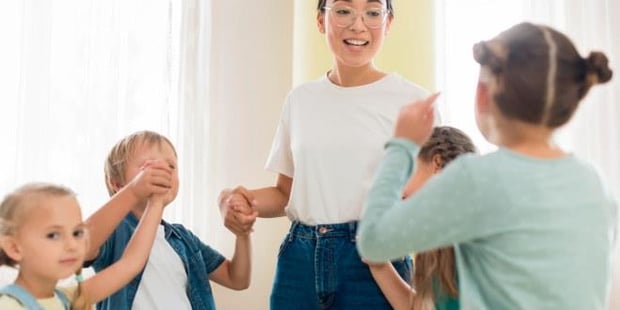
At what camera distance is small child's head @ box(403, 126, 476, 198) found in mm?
1490

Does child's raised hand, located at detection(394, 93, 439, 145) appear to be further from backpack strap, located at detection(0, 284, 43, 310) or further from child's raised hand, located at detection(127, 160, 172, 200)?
backpack strap, located at detection(0, 284, 43, 310)

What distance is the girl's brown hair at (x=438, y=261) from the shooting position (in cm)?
138

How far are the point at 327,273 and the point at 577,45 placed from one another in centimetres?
153

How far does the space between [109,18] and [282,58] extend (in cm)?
68

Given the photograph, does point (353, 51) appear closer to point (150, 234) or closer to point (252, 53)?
point (150, 234)

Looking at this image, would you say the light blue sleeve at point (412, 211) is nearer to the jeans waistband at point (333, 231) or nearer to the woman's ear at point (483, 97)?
the woman's ear at point (483, 97)

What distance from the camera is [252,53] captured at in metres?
2.75

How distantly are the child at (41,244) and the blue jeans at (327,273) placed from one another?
0.49 metres

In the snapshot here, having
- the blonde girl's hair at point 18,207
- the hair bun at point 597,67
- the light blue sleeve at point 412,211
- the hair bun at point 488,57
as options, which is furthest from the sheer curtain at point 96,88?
the hair bun at point 597,67

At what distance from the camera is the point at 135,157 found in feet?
5.57

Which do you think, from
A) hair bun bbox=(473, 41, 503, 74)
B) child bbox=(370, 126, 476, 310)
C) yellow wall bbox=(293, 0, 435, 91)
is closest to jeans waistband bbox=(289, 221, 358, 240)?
child bbox=(370, 126, 476, 310)

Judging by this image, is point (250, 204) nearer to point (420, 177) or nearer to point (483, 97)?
point (420, 177)

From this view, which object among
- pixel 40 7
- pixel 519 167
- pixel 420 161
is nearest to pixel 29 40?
pixel 40 7

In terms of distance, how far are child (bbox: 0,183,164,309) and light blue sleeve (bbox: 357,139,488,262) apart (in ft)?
1.95
